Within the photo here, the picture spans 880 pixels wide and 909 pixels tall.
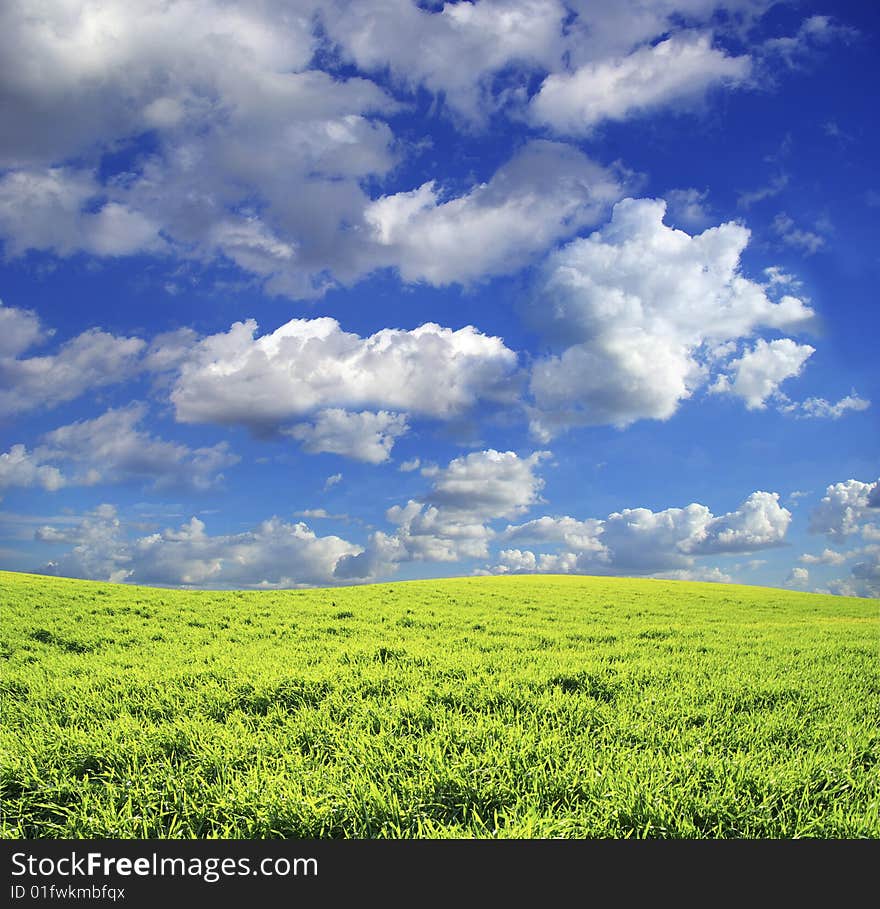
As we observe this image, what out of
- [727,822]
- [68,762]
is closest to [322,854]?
[727,822]

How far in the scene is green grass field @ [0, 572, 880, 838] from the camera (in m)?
4.80

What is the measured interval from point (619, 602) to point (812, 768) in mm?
17875

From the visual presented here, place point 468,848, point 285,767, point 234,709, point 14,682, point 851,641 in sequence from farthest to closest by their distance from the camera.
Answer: point 851,641 → point 14,682 → point 234,709 → point 285,767 → point 468,848

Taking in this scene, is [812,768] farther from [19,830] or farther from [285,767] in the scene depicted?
[19,830]

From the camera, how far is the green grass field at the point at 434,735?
15.8ft

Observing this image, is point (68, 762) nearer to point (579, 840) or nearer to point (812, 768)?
point (579, 840)

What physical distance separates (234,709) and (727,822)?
18.4 ft

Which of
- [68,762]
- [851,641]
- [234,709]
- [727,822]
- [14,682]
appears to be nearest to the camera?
[727,822]

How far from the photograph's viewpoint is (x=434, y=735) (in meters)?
6.26

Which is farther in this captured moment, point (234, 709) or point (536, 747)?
point (234, 709)

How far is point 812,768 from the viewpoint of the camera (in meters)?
5.66

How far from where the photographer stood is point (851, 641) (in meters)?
14.3

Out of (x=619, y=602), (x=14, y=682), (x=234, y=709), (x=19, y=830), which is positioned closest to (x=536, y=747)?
(x=234, y=709)

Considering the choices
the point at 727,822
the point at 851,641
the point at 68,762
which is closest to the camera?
the point at 727,822
